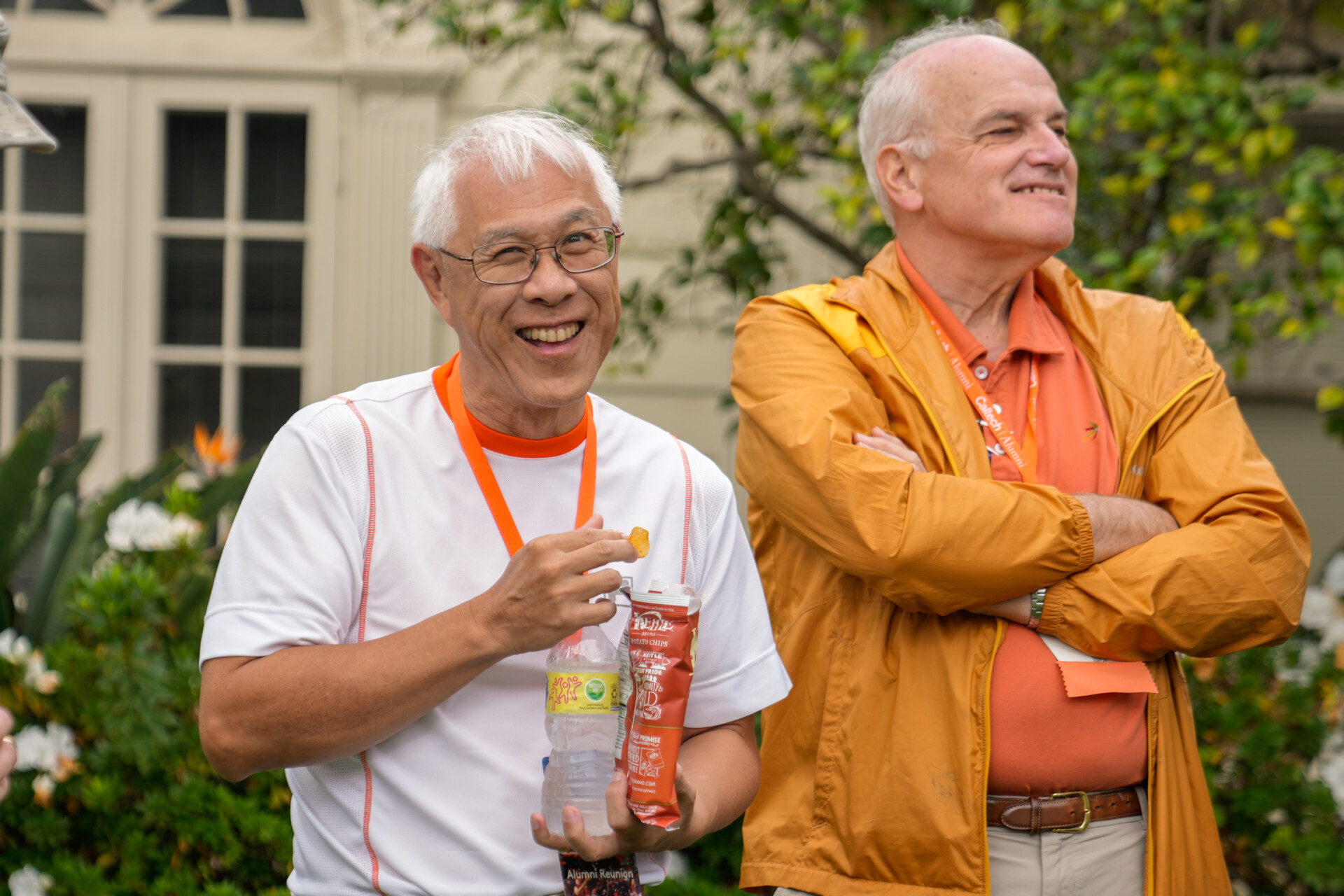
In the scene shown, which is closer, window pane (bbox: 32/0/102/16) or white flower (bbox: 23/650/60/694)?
white flower (bbox: 23/650/60/694)

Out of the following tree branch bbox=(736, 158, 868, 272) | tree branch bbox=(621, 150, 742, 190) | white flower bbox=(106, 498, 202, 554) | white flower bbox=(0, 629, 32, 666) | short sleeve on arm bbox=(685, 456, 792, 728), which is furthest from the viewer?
tree branch bbox=(621, 150, 742, 190)

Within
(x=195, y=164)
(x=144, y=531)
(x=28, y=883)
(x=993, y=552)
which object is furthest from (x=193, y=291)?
(x=993, y=552)

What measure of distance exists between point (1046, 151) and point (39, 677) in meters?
3.03

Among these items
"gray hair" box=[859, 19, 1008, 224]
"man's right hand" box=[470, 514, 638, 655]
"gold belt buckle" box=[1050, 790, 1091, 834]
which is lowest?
"gold belt buckle" box=[1050, 790, 1091, 834]

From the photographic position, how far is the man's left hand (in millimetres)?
1559

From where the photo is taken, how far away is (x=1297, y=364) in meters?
5.28

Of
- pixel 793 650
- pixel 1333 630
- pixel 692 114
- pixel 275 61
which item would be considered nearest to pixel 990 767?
pixel 793 650

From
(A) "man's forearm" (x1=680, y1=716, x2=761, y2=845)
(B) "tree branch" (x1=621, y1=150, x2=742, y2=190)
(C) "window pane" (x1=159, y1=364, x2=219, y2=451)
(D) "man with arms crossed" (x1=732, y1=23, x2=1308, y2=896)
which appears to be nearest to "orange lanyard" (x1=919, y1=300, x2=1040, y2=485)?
(D) "man with arms crossed" (x1=732, y1=23, x2=1308, y2=896)

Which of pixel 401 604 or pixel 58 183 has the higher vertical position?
pixel 58 183

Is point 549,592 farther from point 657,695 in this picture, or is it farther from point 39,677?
point 39,677

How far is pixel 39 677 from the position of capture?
3.39 m

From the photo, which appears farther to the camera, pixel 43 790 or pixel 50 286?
pixel 50 286

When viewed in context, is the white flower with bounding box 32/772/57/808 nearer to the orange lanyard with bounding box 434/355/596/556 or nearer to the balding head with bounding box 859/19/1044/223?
the orange lanyard with bounding box 434/355/596/556

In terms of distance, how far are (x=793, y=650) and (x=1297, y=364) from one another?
4.09 metres
